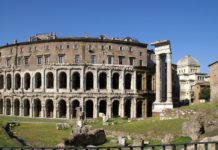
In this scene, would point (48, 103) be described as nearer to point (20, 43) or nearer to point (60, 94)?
point (60, 94)

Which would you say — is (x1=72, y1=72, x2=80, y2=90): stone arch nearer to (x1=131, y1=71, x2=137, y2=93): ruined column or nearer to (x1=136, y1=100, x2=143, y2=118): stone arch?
(x1=131, y1=71, x2=137, y2=93): ruined column

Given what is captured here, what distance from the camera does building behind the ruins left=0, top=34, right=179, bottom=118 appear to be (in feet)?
259

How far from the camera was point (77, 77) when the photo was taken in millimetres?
81688

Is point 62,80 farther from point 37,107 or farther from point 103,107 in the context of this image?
point 103,107

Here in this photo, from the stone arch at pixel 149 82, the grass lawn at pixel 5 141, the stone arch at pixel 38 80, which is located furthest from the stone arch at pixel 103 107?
the grass lawn at pixel 5 141

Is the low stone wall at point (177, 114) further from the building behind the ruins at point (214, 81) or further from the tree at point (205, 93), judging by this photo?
the tree at point (205, 93)

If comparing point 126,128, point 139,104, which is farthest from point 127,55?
point 126,128

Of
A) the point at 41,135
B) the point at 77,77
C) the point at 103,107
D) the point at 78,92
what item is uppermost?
the point at 77,77

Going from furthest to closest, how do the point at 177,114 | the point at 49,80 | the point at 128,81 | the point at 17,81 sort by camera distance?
the point at 17,81 → the point at 128,81 → the point at 49,80 → the point at 177,114

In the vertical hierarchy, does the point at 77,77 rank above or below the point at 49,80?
above

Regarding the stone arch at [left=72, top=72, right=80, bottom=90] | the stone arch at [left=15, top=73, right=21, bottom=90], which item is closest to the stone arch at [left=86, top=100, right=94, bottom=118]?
the stone arch at [left=72, top=72, right=80, bottom=90]

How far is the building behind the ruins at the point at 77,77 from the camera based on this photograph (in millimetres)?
78812

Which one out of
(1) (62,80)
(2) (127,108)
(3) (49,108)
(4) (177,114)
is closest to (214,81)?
(4) (177,114)

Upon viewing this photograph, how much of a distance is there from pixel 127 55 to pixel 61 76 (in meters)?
13.8
